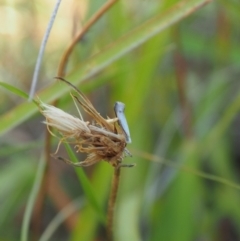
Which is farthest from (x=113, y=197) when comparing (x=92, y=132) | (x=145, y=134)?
(x=145, y=134)

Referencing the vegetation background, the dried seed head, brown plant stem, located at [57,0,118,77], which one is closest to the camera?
the dried seed head

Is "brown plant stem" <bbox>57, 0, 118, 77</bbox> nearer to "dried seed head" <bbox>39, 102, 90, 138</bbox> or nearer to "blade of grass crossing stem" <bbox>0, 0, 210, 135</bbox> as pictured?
"blade of grass crossing stem" <bbox>0, 0, 210, 135</bbox>

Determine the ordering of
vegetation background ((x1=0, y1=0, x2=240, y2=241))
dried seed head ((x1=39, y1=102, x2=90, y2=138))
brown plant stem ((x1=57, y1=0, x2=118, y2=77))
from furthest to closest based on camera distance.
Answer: vegetation background ((x1=0, y1=0, x2=240, y2=241)) → brown plant stem ((x1=57, y1=0, x2=118, y2=77)) → dried seed head ((x1=39, y1=102, x2=90, y2=138))

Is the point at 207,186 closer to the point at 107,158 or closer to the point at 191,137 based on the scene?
the point at 191,137

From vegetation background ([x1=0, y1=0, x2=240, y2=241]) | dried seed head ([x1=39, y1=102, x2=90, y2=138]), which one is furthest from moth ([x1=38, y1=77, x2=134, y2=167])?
vegetation background ([x1=0, y1=0, x2=240, y2=241])

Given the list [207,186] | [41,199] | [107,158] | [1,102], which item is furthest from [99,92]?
[107,158]

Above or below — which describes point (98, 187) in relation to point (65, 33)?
below
